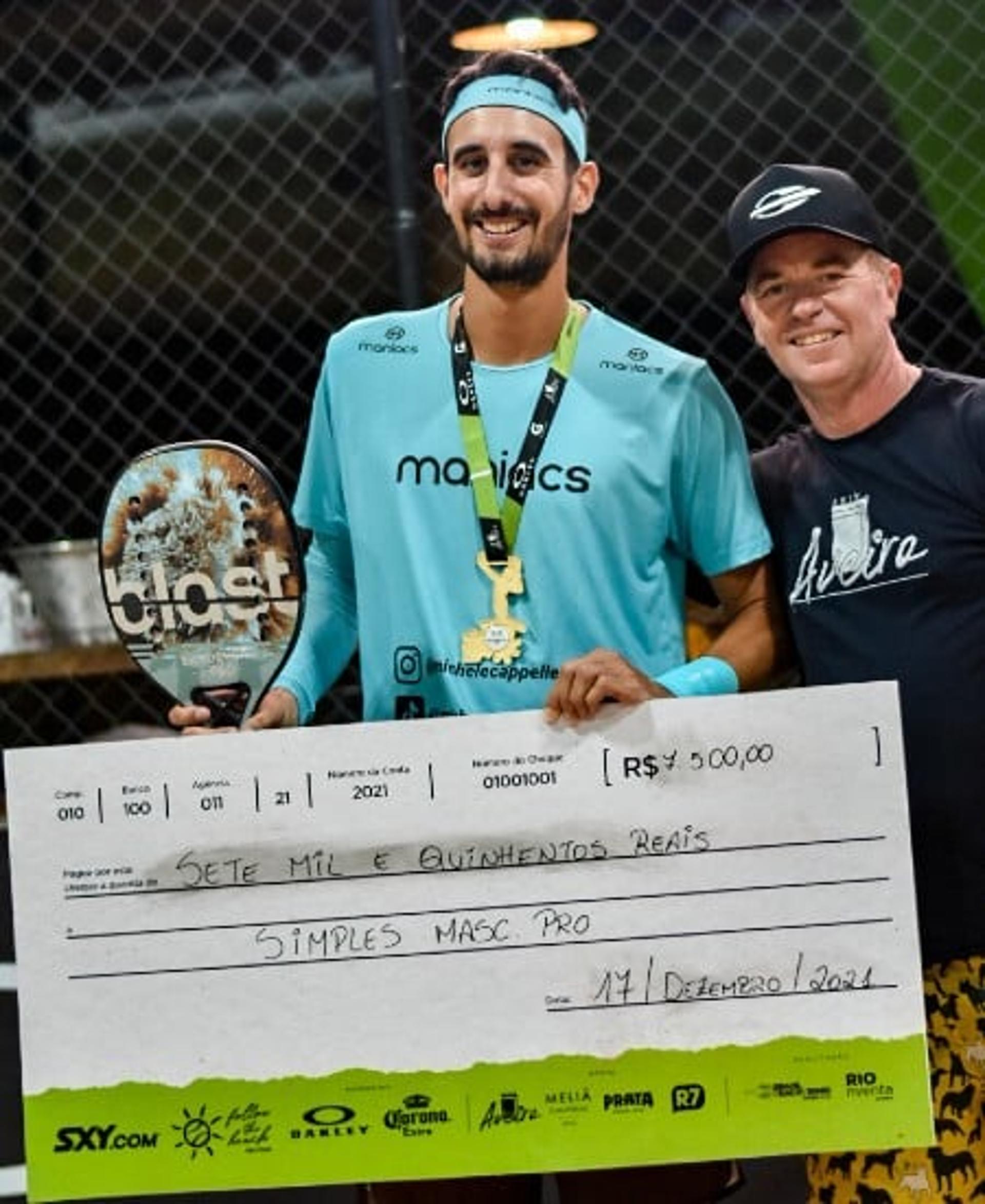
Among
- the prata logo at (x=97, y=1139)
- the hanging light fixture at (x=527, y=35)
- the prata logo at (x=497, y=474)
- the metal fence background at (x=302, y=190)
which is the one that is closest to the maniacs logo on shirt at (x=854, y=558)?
the prata logo at (x=497, y=474)

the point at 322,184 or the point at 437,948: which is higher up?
the point at 322,184

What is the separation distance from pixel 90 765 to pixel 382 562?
369 millimetres

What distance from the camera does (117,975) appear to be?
2199 mm

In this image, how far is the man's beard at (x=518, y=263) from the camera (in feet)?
7.58

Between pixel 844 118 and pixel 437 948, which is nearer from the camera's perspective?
pixel 437 948

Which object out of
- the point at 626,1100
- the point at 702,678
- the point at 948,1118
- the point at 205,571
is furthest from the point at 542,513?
the point at 948,1118

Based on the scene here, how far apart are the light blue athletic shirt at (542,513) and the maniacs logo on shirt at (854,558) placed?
0.20 ft

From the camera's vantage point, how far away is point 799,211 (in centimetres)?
230

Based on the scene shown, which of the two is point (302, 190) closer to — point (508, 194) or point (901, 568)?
point (508, 194)

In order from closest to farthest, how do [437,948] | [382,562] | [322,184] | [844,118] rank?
1. [437,948]
2. [382,562]
3. [844,118]
4. [322,184]

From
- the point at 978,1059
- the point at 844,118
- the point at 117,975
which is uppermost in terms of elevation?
the point at 844,118

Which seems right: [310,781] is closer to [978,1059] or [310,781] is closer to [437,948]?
[437,948]

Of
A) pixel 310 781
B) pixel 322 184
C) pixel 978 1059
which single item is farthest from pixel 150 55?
pixel 978 1059

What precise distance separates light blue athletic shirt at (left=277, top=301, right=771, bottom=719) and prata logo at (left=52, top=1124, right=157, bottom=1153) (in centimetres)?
47
